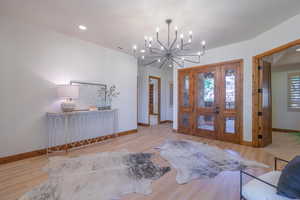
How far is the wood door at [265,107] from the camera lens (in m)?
3.75

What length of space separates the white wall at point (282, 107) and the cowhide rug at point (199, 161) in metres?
4.30

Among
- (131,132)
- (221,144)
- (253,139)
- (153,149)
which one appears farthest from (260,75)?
(131,132)

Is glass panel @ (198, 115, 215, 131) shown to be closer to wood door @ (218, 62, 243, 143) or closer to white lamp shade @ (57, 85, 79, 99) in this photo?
wood door @ (218, 62, 243, 143)

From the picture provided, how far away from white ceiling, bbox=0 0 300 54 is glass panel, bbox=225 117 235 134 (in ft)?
7.67

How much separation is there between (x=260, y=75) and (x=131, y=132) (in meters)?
4.40

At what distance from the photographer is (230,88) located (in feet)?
13.9

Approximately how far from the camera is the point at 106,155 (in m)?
3.15

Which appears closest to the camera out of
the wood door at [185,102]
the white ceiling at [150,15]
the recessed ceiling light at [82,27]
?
the white ceiling at [150,15]

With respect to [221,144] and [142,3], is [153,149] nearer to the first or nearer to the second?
[221,144]

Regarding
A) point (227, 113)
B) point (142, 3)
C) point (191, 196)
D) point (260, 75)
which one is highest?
point (142, 3)

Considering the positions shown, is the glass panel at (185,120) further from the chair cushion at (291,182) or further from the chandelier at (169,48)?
the chair cushion at (291,182)

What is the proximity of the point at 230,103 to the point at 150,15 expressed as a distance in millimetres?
3360

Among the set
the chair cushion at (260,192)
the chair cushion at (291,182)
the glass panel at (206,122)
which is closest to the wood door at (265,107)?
the glass panel at (206,122)

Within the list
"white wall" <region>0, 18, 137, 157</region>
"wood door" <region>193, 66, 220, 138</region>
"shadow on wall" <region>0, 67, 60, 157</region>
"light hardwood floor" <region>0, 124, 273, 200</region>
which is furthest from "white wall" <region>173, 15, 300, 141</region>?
"shadow on wall" <region>0, 67, 60, 157</region>
